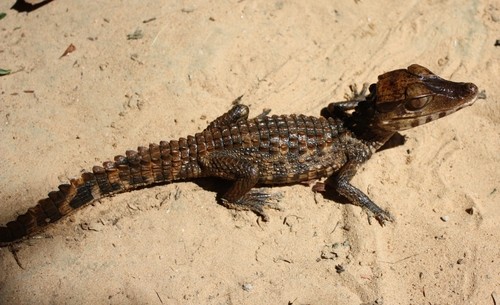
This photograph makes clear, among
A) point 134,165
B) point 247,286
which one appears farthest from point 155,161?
point 247,286

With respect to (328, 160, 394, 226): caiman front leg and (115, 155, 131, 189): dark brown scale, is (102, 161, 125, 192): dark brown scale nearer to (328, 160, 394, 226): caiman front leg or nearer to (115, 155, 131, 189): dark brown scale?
(115, 155, 131, 189): dark brown scale

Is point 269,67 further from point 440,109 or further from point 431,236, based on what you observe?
point 431,236

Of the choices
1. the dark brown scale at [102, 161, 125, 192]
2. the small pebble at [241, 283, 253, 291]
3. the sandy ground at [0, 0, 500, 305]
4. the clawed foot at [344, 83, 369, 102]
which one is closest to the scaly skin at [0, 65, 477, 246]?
the dark brown scale at [102, 161, 125, 192]

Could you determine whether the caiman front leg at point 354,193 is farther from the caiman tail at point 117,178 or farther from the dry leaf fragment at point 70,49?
the dry leaf fragment at point 70,49

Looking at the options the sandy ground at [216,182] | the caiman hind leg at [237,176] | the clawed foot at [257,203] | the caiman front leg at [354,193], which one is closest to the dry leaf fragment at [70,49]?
the sandy ground at [216,182]

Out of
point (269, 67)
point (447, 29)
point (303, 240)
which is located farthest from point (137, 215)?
point (447, 29)

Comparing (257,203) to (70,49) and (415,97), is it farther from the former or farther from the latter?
(70,49)

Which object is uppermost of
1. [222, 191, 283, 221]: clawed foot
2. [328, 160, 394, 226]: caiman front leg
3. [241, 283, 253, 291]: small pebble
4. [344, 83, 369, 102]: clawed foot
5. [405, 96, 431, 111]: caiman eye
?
[405, 96, 431, 111]: caiman eye
